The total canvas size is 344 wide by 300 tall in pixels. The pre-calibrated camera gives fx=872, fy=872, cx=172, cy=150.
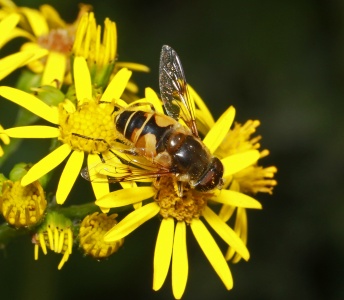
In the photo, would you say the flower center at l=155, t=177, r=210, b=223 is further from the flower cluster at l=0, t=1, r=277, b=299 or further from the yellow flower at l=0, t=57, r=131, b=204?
the yellow flower at l=0, t=57, r=131, b=204

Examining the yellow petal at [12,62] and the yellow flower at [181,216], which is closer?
the yellow flower at [181,216]

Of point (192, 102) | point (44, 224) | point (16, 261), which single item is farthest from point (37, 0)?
point (44, 224)

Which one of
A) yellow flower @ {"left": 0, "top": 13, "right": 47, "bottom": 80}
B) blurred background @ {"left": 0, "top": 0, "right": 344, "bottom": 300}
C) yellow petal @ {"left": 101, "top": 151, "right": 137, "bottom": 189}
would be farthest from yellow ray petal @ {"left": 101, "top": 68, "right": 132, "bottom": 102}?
blurred background @ {"left": 0, "top": 0, "right": 344, "bottom": 300}

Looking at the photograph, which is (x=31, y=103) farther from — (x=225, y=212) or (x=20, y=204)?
(x=225, y=212)

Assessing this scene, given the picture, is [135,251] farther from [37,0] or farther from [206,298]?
[37,0]

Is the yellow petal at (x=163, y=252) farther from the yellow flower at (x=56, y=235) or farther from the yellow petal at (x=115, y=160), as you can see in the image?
the yellow flower at (x=56, y=235)

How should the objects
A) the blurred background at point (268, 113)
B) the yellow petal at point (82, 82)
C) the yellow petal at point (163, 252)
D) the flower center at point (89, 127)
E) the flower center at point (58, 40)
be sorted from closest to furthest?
the yellow petal at point (163, 252) < the flower center at point (89, 127) < the yellow petal at point (82, 82) < the flower center at point (58, 40) < the blurred background at point (268, 113)

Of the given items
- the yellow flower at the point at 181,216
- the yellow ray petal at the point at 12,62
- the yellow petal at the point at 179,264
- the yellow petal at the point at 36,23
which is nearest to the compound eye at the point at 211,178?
the yellow flower at the point at 181,216

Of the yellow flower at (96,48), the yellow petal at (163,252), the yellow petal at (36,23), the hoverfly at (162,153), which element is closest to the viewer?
the yellow petal at (163,252)
